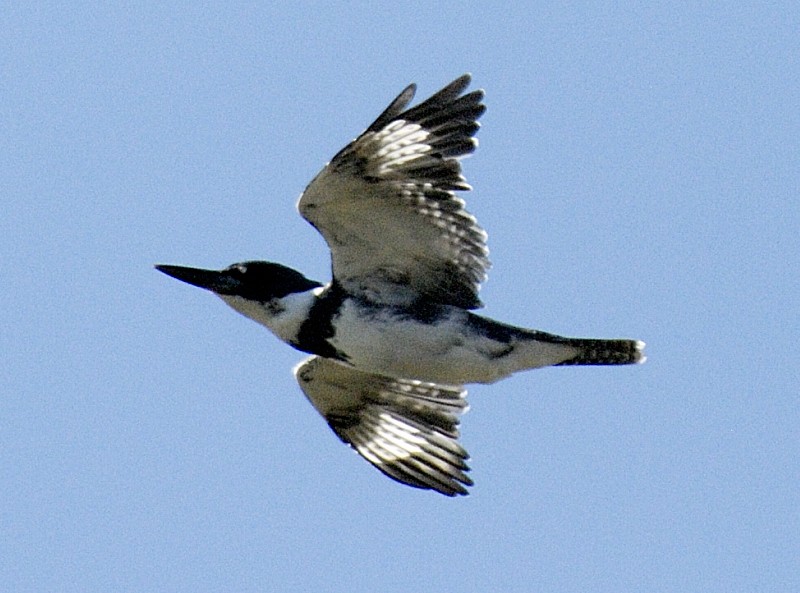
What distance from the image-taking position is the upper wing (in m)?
8.28

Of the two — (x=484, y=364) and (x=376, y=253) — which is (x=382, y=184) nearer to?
(x=376, y=253)

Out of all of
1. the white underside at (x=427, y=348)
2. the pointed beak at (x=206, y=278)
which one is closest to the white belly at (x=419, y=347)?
the white underside at (x=427, y=348)

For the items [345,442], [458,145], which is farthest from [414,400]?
[458,145]

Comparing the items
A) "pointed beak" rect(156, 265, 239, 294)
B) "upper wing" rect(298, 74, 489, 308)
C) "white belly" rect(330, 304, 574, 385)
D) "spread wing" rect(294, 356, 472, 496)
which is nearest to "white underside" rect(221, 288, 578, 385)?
"white belly" rect(330, 304, 574, 385)

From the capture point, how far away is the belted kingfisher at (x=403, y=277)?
833cm

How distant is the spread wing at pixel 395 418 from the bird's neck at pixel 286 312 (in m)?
0.51

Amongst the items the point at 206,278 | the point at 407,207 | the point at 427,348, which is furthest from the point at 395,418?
the point at 407,207

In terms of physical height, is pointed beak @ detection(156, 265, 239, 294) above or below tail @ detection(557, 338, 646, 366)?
above

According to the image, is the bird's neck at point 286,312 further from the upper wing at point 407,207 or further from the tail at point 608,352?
the tail at point 608,352

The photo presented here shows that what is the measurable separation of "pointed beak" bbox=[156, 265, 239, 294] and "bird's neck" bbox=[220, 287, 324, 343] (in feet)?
0.41

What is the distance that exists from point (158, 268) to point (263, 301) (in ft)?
2.39

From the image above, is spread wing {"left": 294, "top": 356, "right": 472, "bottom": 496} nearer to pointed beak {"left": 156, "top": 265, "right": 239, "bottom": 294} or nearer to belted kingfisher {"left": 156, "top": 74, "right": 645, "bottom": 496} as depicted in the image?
belted kingfisher {"left": 156, "top": 74, "right": 645, "bottom": 496}

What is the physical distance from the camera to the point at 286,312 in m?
8.66

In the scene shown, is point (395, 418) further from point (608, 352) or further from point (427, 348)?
point (608, 352)
